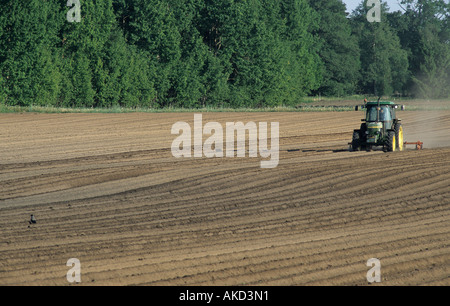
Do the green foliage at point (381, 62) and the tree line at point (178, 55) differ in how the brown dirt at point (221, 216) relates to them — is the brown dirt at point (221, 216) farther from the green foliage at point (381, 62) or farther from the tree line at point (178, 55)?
the green foliage at point (381, 62)

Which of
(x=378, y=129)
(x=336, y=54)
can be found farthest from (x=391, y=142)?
(x=336, y=54)

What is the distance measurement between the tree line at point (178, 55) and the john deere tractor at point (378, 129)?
2808 cm

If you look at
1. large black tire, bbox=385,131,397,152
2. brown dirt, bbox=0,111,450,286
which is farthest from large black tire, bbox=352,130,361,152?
large black tire, bbox=385,131,397,152

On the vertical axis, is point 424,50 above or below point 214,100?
above

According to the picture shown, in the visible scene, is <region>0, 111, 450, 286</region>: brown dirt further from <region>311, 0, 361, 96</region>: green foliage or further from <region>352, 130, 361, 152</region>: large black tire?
<region>311, 0, 361, 96</region>: green foliage

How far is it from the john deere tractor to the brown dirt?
1.57 feet

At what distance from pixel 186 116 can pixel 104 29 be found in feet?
39.4

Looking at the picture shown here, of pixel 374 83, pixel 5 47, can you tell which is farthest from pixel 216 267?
pixel 374 83

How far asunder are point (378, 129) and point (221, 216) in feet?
36.2

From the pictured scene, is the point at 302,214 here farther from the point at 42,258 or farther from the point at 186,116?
the point at 186,116

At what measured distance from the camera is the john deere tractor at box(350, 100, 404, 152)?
75.2 feet

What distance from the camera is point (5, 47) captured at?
44.9 m

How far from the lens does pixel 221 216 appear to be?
1340 centimetres

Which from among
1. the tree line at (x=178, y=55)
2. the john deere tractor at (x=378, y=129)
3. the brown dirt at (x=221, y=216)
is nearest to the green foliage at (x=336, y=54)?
the tree line at (x=178, y=55)
